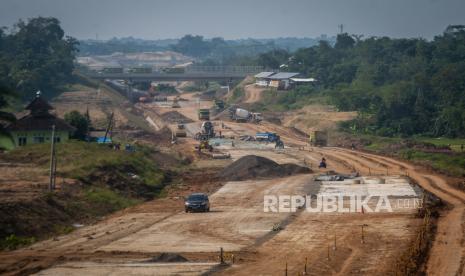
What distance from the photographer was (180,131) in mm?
113938

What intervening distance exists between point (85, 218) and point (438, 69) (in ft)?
339

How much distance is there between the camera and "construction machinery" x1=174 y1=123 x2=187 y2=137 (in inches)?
4274

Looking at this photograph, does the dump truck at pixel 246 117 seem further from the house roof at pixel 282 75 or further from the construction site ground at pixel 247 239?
the construction site ground at pixel 247 239

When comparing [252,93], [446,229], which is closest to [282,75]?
[252,93]

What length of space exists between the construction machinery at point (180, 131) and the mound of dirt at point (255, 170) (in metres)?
35.0

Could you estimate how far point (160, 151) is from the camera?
9019cm

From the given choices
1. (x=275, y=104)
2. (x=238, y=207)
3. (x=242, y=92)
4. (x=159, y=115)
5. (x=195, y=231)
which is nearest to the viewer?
(x=195, y=231)

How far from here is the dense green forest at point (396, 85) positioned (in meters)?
113

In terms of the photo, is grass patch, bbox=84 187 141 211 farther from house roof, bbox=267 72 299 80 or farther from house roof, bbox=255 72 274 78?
house roof, bbox=255 72 274 78

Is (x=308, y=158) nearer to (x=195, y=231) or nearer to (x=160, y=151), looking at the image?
(x=160, y=151)

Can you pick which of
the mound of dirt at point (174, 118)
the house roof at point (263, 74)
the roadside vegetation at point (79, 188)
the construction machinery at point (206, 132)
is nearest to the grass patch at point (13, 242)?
the roadside vegetation at point (79, 188)

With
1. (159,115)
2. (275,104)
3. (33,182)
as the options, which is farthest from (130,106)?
(33,182)

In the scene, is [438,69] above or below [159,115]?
above

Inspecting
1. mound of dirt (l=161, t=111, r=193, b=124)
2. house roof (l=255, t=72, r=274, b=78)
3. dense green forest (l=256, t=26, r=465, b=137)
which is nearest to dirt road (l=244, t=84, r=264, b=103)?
house roof (l=255, t=72, r=274, b=78)
